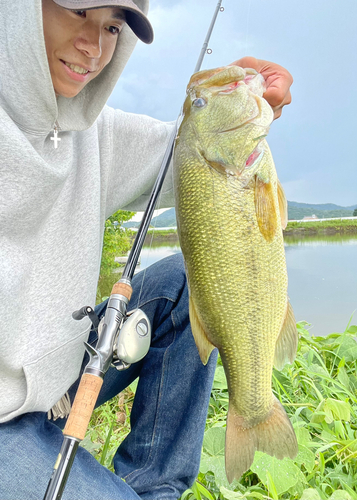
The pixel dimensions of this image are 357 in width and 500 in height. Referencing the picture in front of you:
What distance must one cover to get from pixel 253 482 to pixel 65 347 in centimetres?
105

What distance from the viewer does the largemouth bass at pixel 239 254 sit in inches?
53.0

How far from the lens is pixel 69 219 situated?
1.70m

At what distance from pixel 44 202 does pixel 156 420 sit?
1025 millimetres

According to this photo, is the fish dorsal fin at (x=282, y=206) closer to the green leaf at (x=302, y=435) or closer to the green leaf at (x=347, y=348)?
the green leaf at (x=302, y=435)

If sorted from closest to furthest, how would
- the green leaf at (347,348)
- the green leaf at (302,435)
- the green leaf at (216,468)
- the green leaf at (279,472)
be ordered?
the green leaf at (279,472) → the green leaf at (216,468) → the green leaf at (302,435) → the green leaf at (347,348)

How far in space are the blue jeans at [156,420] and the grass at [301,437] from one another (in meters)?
0.18

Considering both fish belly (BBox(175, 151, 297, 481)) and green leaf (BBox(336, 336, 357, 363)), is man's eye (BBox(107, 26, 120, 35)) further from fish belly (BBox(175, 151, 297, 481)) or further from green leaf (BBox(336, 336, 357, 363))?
green leaf (BBox(336, 336, 357, 363))

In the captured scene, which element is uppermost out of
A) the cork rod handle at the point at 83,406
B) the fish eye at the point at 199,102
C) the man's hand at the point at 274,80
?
the man's hand at the point at 274,80

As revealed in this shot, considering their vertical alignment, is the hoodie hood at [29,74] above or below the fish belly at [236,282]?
above

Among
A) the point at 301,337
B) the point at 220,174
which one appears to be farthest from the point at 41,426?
the point at 301,337

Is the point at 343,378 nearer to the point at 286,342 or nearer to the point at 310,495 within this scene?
the point at 310,495

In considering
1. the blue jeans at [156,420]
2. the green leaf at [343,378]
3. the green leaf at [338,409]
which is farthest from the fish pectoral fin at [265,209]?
the green leaf at [343,378]

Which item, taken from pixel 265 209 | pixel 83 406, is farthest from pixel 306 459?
pixel 265 209

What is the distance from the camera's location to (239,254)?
135 cm
